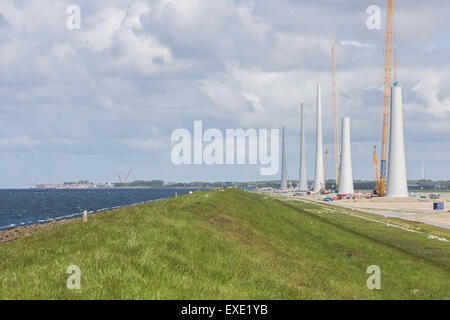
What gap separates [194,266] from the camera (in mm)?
21438

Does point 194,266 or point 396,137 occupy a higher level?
point 396,137

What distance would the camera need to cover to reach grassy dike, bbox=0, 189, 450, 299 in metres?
17.3

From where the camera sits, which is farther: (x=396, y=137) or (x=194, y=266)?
(x=396, y=137)

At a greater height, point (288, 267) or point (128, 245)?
point (128, 245)

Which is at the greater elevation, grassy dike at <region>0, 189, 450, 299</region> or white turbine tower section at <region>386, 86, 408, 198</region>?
white turbine tower section at <region>386, 86, 408, 198</region>

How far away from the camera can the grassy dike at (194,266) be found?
17.3m

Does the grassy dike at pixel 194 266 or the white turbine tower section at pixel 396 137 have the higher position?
the white turbine tower section at pixel 396 137

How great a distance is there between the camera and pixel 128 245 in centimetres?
2347
